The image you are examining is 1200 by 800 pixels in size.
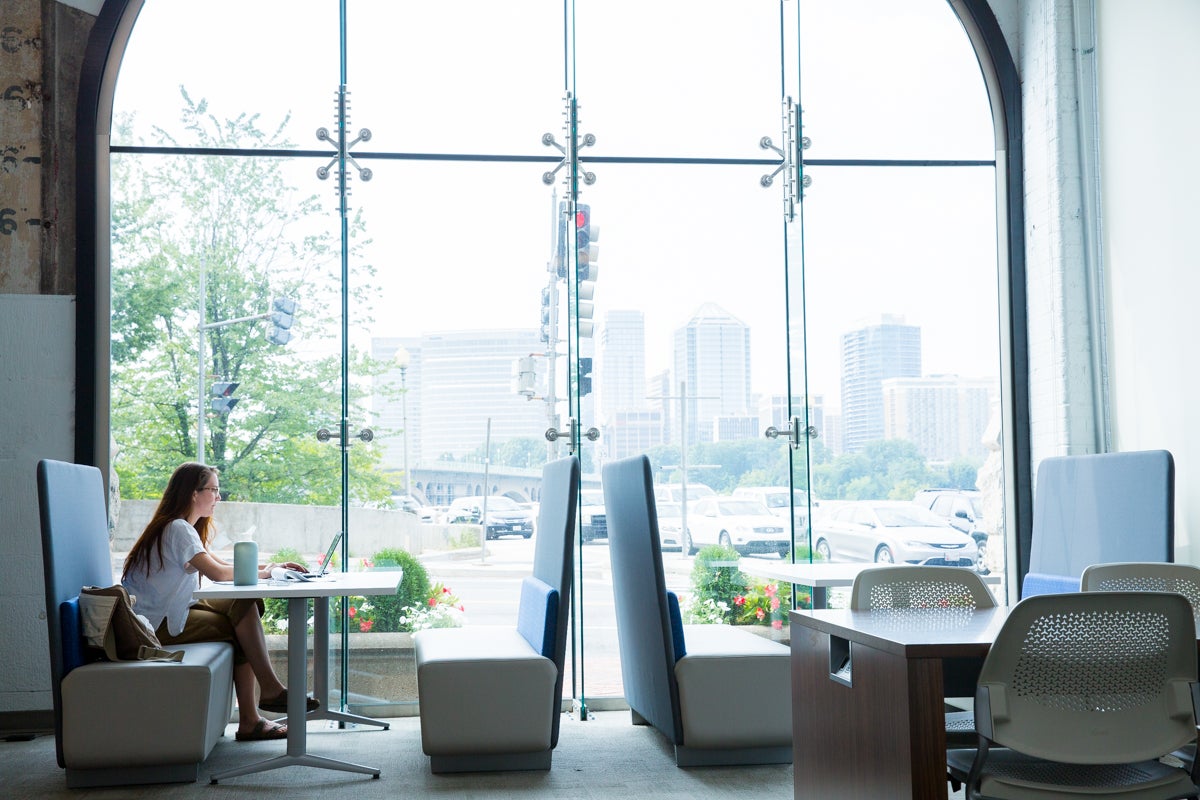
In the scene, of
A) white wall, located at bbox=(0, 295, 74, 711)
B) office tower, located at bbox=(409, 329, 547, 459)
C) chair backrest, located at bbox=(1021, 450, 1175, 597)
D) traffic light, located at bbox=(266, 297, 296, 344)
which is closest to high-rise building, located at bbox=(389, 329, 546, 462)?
office tower, located at bbox=(409, 329, 547, 459)

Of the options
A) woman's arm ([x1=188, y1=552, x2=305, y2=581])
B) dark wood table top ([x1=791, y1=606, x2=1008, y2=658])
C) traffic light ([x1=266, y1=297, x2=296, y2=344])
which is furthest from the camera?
traffic light ([x1=266, y1=297, x2=296, y2=344])

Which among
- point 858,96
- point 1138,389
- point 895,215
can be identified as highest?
point 858,96

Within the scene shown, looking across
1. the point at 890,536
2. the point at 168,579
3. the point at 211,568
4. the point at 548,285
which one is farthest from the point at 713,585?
the point at 168,579

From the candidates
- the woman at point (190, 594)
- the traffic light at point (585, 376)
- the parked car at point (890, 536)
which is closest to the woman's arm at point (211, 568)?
the woman at point (190, 594)

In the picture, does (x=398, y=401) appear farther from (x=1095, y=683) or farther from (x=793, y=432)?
(x=1095, y=683)

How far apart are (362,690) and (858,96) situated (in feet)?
12.7

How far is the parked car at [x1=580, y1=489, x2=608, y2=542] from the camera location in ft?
18.1

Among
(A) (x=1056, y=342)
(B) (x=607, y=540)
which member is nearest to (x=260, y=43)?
(B) (x=607, y=540)

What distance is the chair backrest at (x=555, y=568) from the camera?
4270 millimetres

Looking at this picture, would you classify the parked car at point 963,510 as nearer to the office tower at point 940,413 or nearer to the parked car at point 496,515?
the office tower at point 940,413

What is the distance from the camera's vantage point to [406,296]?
5539mm

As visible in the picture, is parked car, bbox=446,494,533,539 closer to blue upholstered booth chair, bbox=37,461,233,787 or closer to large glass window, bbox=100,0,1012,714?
large glass window, bbox=100,0,1012,714

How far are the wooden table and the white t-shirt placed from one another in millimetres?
2621

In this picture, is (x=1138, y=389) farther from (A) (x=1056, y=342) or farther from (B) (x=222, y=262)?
(B) (x=222, y=262)
